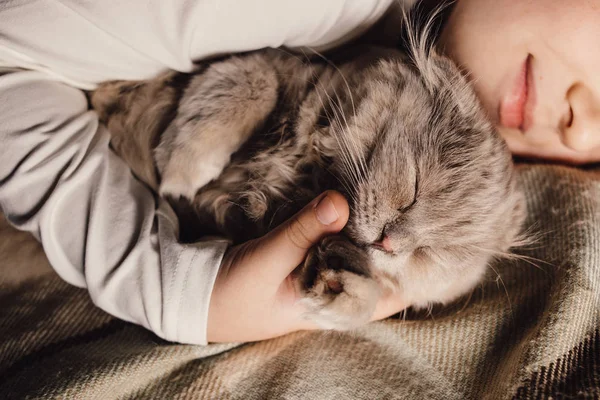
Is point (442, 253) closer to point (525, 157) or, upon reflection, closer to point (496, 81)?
point (496, 81)

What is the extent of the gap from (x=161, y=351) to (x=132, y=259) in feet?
0.77

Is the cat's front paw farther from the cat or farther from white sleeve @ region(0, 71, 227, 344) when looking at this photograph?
white sleeve @ region(0, 71, 227, 344)

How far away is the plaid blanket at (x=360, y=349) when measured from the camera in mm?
976

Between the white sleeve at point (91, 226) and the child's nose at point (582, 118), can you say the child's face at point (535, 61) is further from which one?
the white sleeve at point (91, 226)

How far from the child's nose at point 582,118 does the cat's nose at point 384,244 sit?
58 cm

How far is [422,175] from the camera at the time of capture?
0.98 meters

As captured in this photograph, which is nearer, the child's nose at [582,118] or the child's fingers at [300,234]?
the child's fingers at [300,234]

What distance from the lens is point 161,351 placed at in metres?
1.04

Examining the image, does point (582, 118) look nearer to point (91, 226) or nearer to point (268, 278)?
point (268, 278)

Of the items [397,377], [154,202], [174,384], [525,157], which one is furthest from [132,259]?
[525,157]

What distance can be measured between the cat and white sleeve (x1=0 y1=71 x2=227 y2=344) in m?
0.14

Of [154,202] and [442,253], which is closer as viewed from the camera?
[442,253]

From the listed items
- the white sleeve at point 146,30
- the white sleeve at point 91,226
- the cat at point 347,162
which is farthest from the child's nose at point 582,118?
the white sleeve at point 91,226

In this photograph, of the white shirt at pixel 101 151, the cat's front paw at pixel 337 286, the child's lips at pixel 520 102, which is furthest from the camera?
the child's lips at pixel 520 102
